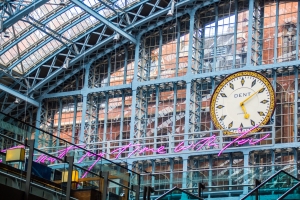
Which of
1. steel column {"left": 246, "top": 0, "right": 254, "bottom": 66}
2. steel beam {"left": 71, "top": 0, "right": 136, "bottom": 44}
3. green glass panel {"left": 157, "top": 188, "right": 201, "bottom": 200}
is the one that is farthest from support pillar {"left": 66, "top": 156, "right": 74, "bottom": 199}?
steel column {"left": 246, "top": 0, "right": 254, "bottom": 66}

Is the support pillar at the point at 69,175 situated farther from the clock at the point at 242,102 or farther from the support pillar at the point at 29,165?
the clock at the point at 242,102

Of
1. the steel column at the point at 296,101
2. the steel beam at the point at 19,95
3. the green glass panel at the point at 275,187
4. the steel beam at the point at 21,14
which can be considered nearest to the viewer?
the green glass panel at the point at 275,187

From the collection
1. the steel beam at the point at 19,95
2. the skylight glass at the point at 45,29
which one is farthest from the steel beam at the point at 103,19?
the steel beam at the point at 19,95

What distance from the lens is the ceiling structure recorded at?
42.4 m

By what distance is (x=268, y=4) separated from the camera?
40938 millimetres

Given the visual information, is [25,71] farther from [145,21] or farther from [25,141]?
[25,141]

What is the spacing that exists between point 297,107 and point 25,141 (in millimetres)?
23115

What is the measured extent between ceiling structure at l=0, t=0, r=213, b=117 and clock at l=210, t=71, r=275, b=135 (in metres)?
5.00

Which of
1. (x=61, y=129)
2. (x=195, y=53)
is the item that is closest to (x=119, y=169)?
(x=195, y=53)

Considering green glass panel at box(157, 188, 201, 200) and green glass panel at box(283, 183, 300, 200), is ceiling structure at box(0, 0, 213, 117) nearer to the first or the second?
green glass panel at box(157, 188, 201, 200)

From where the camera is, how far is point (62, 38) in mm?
44094

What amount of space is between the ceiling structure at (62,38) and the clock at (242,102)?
5.00 meters

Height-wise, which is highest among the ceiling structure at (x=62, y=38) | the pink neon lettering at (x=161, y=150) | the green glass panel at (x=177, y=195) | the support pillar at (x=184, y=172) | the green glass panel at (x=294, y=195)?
the ceiling structure at (x=62, y=38)

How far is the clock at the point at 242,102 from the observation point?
38438 mm
